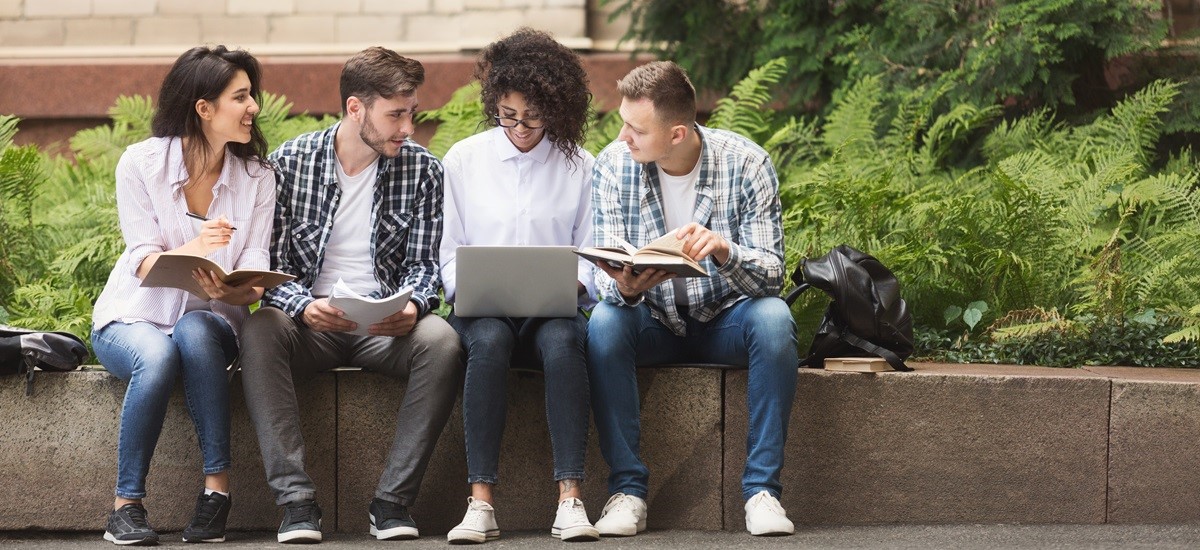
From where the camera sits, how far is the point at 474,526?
403 centimetres

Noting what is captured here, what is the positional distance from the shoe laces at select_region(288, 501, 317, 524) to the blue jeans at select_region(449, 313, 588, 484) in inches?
20.6

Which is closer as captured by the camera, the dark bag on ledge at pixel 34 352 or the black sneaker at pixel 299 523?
the black sneaker at pixel 299 523

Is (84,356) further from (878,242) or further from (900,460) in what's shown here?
(878,242)

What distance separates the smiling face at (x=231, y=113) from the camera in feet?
14.0

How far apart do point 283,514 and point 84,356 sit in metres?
0.89

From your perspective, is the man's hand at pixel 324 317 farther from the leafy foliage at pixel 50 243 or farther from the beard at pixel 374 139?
the leafy foliage at pixel 50 243

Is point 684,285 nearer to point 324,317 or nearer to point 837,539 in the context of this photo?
point 837,539

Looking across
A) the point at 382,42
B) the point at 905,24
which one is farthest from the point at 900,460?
the point at 382,42

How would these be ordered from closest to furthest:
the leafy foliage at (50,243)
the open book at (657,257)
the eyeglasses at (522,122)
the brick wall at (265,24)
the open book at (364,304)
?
1. the open book at (657,257)
2. the open book at (364,304)
3. the eyeglasses at (522,122)
4. the leafy foliage at (50,243)
5. the brick wall at (265,24)

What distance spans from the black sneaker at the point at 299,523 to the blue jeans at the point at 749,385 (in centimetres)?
98

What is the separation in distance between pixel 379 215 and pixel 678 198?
41.8 inches

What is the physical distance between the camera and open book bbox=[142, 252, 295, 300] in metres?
3.85

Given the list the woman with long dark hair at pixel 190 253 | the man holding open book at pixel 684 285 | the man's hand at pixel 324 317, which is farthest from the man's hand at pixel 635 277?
the woman with long dark hair at pixel 190 253

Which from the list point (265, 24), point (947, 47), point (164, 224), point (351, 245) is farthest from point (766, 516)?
point (265, 24)
